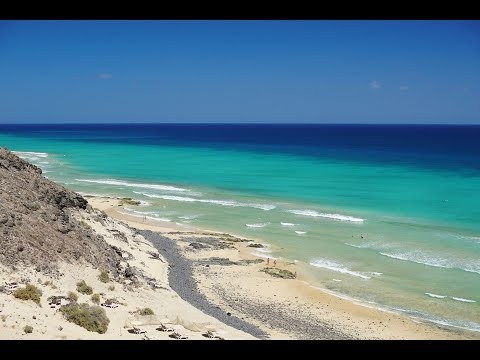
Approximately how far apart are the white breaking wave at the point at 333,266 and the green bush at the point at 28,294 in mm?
15173

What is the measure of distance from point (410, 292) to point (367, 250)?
6771mm

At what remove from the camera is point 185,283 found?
71.8 feet

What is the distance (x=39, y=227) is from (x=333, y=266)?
48.7ft

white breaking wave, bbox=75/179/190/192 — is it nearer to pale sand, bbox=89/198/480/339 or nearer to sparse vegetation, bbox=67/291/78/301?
pale sand, bbox=89/198/480/339

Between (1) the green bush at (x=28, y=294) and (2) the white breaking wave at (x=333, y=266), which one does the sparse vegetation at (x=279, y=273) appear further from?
(1) the green bush at (x=28, y=294)

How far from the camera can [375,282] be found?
23188 mm

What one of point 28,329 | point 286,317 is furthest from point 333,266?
point 28,329

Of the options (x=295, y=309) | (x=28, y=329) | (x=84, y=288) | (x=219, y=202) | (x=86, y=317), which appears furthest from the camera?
(x=219, y=202)

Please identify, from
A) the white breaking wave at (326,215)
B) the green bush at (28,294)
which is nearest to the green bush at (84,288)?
the green bush at (28,294)

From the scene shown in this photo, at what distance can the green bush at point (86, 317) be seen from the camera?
46.1 feet

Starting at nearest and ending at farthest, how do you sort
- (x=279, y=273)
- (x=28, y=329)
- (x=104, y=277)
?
(x=28, y=329)
(x=104, y=277)
(x=279, y=273)

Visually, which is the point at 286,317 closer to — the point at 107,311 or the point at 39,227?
the point at 107,311
